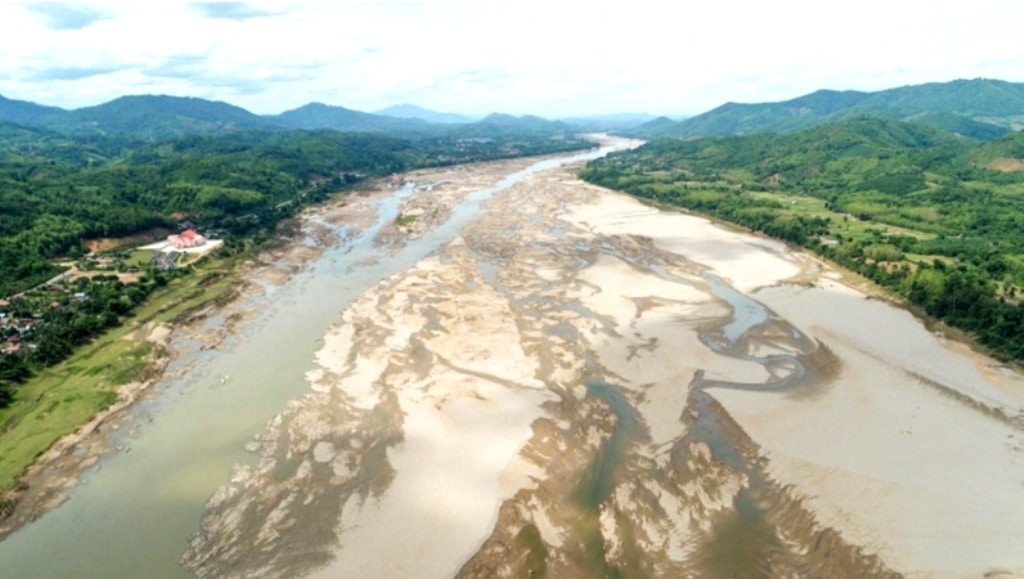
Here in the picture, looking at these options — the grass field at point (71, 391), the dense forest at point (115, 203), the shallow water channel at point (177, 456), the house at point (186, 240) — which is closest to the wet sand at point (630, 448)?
the shallow water channel at point (177, 456)

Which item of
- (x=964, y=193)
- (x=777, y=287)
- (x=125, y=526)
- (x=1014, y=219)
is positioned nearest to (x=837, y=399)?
(x=777, y=287)

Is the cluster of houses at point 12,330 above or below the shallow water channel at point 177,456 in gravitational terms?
above

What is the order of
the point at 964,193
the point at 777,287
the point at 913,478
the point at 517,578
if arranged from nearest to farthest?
the point at 517,578, the point at 913,478, the point at 777,287, the point at 964,193

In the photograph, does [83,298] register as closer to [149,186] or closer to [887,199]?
[149,186]

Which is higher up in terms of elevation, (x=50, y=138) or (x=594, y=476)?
(x=50, y=138)

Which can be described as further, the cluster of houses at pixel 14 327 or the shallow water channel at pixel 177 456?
the cluster of houses at pixel 14 327

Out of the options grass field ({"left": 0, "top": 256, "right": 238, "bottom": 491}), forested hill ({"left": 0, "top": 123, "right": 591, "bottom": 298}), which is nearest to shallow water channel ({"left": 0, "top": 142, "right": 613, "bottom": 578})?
grass field ({"left": 0, "top": 256, "right": 238, "bottom": 491})

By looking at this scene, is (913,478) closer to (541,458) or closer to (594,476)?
(594,476)

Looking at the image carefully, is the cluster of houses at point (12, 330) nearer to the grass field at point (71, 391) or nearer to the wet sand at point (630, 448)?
the grass field at point (71, 391)

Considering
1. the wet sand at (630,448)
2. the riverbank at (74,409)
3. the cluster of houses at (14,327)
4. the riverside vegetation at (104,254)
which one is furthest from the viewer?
the cluster of houses at (14,327)
